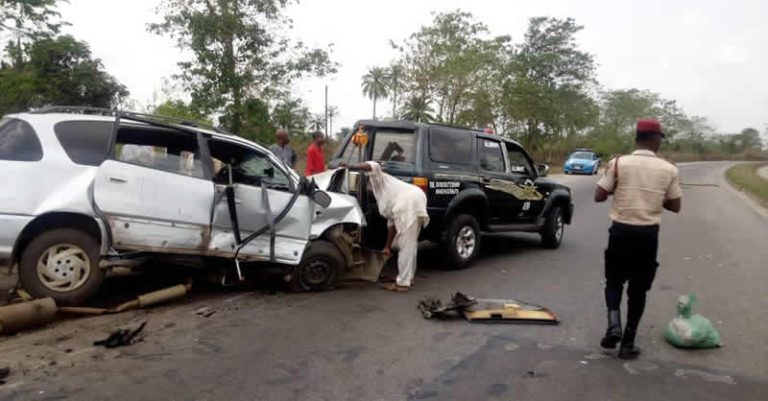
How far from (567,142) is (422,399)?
58.9 metres

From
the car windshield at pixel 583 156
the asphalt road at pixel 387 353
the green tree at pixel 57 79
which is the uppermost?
the green tree at pixel 57 79

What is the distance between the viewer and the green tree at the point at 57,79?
20.1m

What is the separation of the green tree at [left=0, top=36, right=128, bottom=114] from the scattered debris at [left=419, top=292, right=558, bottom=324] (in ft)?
65.5

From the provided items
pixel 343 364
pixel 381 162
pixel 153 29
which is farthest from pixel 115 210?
pixel 153 29

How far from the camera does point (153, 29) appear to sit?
18.5 metres

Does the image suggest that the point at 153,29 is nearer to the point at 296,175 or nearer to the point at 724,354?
the point at 296,175

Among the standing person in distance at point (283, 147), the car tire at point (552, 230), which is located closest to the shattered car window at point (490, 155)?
the car tire at point (552, 230)

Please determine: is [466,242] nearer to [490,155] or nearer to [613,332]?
[490,155]

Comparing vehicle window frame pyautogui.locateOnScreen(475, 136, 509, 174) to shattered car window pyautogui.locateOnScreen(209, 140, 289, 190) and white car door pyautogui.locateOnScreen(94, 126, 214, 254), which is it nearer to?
shattered car window pyautogui.locateOnScreen(209, 140, 289, 190)

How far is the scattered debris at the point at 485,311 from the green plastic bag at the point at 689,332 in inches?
39.9

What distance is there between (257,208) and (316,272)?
0.96m

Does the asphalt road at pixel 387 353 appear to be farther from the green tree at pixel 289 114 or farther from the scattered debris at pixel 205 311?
the green tree at pixel 289 114

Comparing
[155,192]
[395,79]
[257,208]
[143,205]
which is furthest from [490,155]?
[395,79]

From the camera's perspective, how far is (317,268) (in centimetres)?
623
